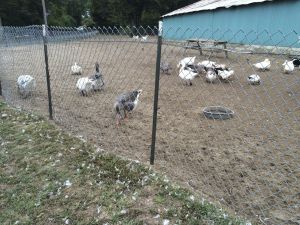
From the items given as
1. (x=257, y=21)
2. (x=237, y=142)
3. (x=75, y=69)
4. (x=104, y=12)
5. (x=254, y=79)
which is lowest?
(x=237, y=142)

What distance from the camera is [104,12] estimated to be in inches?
1601

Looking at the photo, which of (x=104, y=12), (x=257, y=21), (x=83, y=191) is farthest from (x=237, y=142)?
(x=104, y=12)

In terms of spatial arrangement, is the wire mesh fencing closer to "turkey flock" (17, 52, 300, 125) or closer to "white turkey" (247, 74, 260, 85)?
"turkey flock" (17, 52, 300, 125)

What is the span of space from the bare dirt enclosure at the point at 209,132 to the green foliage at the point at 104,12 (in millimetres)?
28146

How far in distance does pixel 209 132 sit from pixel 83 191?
2.47 metres

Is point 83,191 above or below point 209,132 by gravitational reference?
below

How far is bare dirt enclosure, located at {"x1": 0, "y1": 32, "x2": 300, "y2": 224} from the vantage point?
349 centimetres

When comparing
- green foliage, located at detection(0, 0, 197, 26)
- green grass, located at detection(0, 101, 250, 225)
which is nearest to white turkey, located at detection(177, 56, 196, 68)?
green grass, located at detection(0, 101, 250, 225)

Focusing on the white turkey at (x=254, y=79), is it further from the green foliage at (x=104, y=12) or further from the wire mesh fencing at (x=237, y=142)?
the green foliage at (x=104, y=12)

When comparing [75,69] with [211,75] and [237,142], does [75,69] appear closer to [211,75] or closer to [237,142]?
[211,75]

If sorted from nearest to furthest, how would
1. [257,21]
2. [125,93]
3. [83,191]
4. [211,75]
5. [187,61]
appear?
[83,191], [125,93], [211,75], [187,61], [257,21]

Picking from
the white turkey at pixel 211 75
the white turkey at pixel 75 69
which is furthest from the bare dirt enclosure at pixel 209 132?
the white turkey at pixel 75 69

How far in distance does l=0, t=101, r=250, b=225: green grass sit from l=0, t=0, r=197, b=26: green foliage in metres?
33.6

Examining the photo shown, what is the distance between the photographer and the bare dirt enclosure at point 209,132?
11.5 ft
